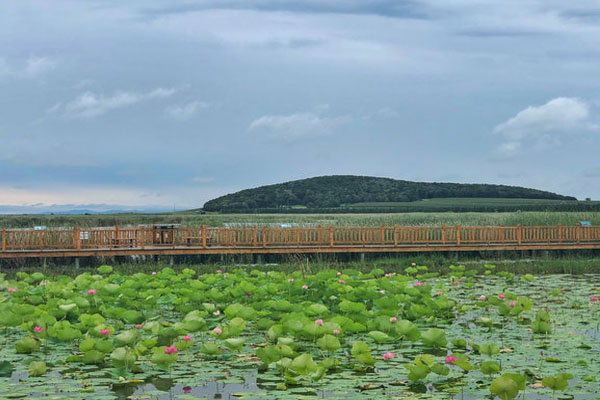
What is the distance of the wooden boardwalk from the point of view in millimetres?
22972

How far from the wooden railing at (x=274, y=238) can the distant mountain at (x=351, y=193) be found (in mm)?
52420

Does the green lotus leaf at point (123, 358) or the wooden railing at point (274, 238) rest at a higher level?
the wooden railing at point (274, 238)

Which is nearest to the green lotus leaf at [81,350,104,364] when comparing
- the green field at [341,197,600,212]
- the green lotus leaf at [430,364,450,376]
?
the green lotus leaf at [430,364,450,376]

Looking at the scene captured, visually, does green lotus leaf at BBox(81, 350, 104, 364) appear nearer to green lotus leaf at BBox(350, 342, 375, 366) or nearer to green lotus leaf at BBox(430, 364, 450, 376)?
green lotus leaf at BBox(350, 342, 375, 366)

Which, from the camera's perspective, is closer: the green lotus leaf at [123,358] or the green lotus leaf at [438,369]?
the green lotus leaf at [438,369]

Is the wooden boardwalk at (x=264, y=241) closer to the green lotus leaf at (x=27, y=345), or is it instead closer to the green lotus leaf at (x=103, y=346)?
the green lotus leaf at (x=27, y=345)

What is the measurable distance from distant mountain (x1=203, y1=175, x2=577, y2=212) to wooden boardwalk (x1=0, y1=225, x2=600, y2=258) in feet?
172

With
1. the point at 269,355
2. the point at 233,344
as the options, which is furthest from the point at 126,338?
the point at 269,355

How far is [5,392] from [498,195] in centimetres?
8121

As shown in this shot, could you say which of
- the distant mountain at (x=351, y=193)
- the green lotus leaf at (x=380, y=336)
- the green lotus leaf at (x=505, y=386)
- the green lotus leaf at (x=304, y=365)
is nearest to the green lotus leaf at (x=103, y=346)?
the green lotus leaf at (x=304, y=365)

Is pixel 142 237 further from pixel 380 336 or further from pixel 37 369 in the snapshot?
pixel 380 336

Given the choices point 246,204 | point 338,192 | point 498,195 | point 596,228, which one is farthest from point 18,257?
point 498,195

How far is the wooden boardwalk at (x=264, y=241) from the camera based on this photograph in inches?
904

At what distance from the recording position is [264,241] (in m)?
23.4
